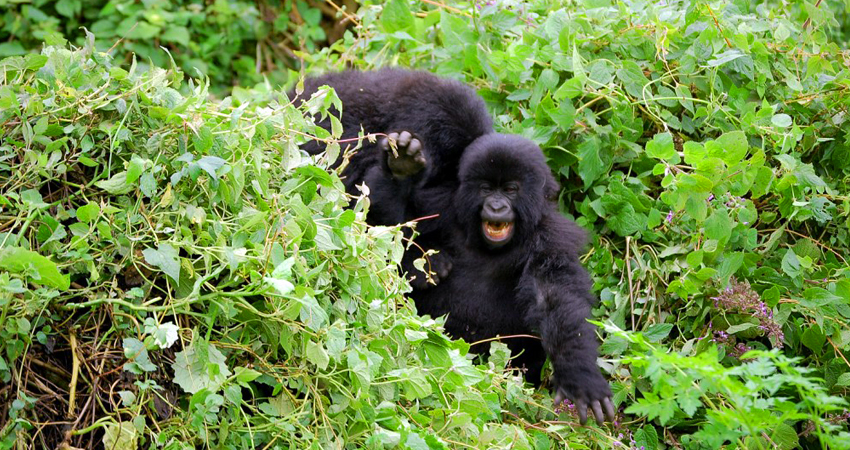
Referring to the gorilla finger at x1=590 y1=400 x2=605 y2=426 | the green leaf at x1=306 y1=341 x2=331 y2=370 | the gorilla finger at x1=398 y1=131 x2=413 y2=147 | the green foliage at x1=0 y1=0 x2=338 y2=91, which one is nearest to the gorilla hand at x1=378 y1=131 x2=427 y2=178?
the gorilla finger at x1=398 y1=131 x2=413 y2=147

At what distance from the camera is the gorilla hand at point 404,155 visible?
12.8 feet

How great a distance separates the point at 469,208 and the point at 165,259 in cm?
193

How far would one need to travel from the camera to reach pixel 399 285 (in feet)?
10.0

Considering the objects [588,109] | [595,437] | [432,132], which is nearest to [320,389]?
[595,437]

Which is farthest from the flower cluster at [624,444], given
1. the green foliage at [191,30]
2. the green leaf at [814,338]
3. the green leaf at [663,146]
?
the green foliage at [191,30]

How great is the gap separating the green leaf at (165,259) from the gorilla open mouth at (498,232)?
190 cm

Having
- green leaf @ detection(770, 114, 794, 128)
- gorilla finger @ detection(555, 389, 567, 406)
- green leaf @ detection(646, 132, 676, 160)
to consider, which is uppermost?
green leaf @ detection(770, 114, 794, 128)

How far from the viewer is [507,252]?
13.6 ft

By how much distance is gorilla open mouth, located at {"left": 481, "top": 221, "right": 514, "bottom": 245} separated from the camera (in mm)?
4082

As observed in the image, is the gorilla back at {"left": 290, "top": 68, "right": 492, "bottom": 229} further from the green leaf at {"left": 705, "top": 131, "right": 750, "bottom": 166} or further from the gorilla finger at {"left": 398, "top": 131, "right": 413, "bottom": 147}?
the green leaf at {"left": 705, "top": 131, "right": 750, "bottom": 166}

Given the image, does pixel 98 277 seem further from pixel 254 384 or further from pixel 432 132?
pixel 432 132

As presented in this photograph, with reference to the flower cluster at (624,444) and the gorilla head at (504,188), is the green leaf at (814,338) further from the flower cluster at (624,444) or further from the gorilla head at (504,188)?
the gorilla head at (504,188)

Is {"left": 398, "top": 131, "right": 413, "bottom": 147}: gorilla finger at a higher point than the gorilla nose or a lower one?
higher

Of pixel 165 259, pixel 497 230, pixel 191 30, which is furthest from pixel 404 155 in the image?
pixel 191 30
